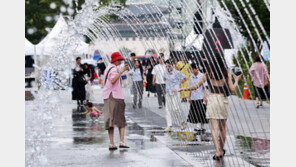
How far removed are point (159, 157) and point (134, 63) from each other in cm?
1127

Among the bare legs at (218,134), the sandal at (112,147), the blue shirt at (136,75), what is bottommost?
the sandal at (112,147)

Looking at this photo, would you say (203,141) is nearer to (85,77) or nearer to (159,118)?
(159,118)

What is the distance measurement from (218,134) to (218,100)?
55 cm

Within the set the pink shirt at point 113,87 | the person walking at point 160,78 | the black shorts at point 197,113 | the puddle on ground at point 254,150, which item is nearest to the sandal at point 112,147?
the pink shirt at point 113,87

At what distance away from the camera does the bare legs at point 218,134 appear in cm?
905

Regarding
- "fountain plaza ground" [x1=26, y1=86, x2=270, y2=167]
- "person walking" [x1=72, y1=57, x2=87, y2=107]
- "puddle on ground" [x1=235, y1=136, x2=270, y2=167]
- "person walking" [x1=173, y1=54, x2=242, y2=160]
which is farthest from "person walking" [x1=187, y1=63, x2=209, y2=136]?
"person walking" [x1=72, y1=57, x2=87, y2=107]

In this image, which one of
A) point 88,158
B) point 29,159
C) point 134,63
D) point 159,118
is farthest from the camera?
point 134,63

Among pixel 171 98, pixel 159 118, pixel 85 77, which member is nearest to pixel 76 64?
pixel 85 77

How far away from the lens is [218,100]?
358 inches

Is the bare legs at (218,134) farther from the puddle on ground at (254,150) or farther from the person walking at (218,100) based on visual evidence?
the puddle on ground at (254,150)

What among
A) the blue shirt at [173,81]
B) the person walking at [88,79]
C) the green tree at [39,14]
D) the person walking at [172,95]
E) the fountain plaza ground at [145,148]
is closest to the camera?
the fountain plaza ground at [145,148]

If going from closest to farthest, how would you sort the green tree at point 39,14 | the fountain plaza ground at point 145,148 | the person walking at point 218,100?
1. the fountain plaza ground at point 145,148
2. the person walking at point 218,100
3. the green tree at point 39,14

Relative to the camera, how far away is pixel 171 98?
13.5m

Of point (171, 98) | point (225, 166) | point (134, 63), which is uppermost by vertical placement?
point (134, 63)
